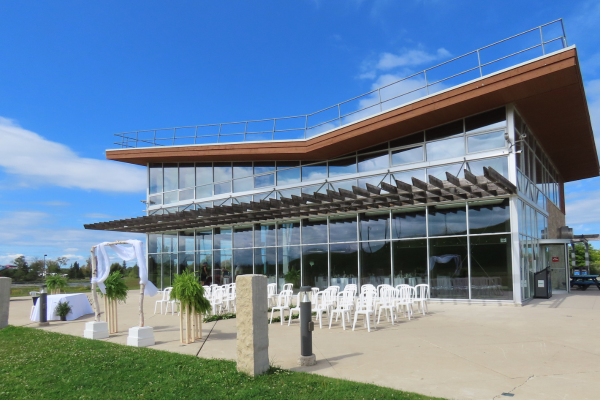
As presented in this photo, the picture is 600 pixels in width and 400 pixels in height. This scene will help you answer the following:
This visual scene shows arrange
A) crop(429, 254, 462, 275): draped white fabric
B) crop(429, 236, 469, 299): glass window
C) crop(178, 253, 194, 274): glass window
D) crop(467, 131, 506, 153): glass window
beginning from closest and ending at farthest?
crop(467, 131, 506, 153): glass window < crop(429, 236, 469, 299): glass window < crop(429, 254, 462, 275): draped white fabric < crop(178, 253, 194, 274): glass window

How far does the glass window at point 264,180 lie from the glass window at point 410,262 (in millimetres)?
7152

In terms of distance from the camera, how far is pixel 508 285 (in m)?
13.2

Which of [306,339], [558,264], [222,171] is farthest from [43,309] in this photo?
[558,264]

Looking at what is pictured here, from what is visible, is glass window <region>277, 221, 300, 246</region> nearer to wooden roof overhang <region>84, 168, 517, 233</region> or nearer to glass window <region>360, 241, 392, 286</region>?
wooden roof overhang <region>84, 168, 517, 233</region>

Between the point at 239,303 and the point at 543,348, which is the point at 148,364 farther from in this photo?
the point at 543,348

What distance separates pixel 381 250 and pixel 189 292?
30.7ft

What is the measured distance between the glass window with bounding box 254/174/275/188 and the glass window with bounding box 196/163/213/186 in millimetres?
2969

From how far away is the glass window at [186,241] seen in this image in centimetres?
2269

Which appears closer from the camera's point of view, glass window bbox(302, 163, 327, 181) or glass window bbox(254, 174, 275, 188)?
glass window bbox(302, 163, 327, 181)

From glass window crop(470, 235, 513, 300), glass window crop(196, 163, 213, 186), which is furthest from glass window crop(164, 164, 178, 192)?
glass window crop(470, 235, 513, 300)

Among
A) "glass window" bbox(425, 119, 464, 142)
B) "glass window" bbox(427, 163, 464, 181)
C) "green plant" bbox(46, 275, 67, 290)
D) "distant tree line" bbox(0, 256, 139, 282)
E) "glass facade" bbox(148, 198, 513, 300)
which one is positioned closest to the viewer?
"glass facade" bbox(148, 198, 513, 300)

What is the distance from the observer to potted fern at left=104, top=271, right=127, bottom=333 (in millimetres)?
9422

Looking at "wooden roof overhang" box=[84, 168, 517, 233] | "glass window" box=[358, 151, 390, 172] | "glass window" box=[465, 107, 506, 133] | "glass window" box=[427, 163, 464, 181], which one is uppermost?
"glass window" box=[465, 107, 506, 133]

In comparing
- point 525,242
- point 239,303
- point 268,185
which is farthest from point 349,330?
point 268,185
